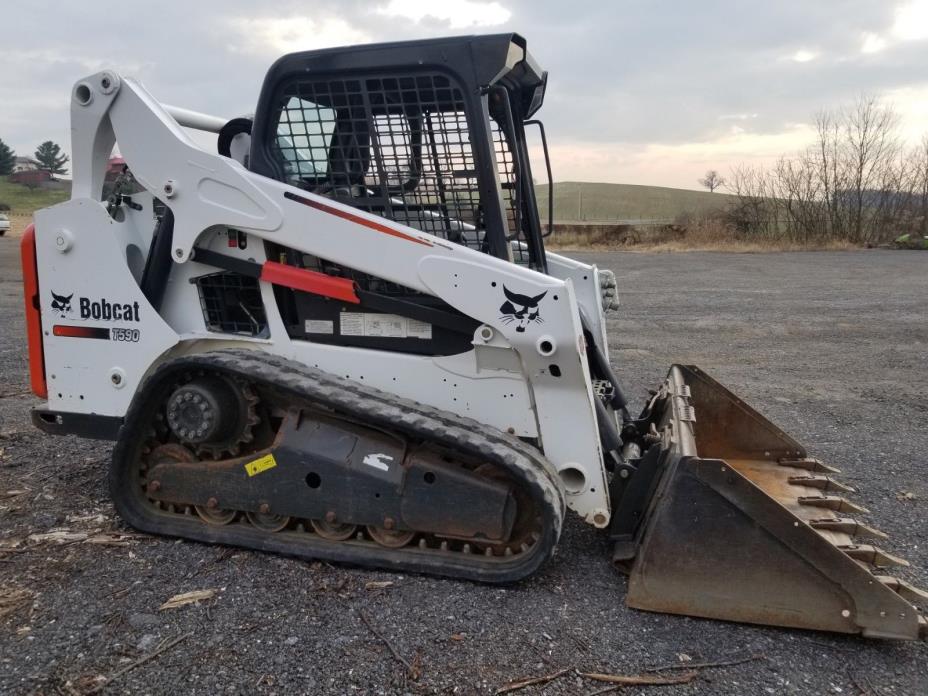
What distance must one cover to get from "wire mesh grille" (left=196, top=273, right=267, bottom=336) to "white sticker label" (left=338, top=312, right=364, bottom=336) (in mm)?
438

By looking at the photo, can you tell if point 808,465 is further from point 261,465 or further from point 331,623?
point 261,465

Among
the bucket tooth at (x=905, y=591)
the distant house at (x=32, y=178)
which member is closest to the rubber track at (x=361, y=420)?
the bucket tooth at (x=905, y=591)

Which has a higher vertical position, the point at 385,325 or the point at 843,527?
the point at 385,325

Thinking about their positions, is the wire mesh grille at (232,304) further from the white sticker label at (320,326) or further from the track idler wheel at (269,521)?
the track idler wheel at (269,521)

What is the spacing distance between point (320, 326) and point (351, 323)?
0.17 m

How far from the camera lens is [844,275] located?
56.6 ft

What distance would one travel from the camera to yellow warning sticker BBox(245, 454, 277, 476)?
3479 millimetres

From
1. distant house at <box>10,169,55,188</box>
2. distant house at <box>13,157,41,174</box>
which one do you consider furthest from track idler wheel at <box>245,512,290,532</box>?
distant house at <box>13,157,41,174</box>

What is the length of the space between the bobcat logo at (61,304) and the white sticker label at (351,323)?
1494 mm

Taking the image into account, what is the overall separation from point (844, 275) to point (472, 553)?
54.3 feet

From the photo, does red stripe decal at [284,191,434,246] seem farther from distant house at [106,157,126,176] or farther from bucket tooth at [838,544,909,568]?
bucket tooth at [838,544,909,568]

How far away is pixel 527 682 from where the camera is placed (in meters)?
2.64

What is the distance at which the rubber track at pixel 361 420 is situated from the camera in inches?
127

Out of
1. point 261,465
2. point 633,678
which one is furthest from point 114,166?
point 633,678
